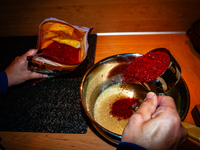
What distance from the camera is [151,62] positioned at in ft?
2.03

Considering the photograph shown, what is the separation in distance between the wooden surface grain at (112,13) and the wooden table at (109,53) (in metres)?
0.08

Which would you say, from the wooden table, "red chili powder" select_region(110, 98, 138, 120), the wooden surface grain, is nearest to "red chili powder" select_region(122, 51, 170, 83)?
"red chili powder" select_region(110, 98, 138, 120)

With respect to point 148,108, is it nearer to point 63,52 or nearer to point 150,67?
point 150,67

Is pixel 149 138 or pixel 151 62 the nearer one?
pixel 149 138

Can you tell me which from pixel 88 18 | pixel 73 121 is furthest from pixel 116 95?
pixel 88 18

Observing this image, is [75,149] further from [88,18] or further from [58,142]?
[88,18]

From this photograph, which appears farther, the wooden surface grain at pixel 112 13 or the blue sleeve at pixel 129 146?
the wooden surface grain at pixel 112 13

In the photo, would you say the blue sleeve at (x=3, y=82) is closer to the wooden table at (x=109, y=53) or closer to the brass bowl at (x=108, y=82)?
A: the wooden table at (x=109, y=53)

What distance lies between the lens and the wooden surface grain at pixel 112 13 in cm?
93

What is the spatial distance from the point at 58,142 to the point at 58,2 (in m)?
0.94

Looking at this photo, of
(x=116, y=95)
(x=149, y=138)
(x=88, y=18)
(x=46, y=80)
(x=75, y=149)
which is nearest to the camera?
(x=149, y=138)

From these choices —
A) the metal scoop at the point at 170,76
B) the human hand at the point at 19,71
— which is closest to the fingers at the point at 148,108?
the metal scoop at the point at 170,76

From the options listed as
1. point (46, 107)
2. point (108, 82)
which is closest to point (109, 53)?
point (108, 82)

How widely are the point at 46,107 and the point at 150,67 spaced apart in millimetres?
604
